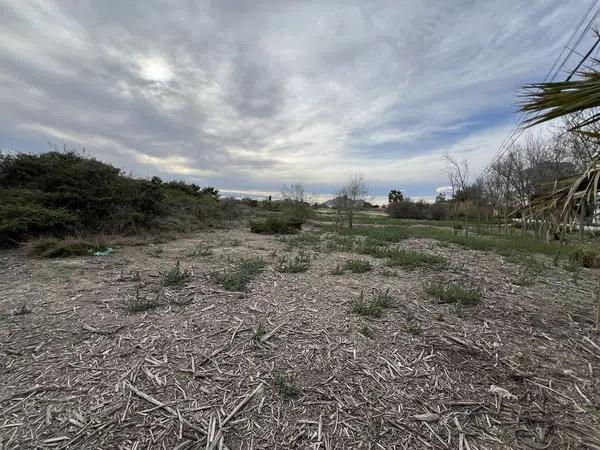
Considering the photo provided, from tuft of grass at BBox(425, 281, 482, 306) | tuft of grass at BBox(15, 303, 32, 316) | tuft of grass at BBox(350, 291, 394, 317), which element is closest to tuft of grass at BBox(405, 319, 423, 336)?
tuft of grass at BBox(350, 291, 394, 317)

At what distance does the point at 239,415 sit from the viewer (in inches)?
64.9

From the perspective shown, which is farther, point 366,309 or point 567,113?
point 366,309

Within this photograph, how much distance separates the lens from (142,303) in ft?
9.80

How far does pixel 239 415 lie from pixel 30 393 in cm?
143

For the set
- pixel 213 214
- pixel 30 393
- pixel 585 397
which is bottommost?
pixel 585 397

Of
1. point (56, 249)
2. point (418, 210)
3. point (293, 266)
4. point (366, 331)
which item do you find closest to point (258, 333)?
point (366, 331)

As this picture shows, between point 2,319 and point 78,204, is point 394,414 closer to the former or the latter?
point 2,319

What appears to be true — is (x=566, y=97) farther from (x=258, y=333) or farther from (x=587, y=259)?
(x=587, y=259)

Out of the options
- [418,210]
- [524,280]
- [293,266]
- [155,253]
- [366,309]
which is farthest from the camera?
[418,210]

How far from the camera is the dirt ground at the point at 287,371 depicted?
1550 millimetres

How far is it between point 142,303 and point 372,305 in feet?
8.62

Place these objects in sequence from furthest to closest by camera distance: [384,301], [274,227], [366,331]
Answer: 1. [274,227]
2. [384,301]
3. [366,331]

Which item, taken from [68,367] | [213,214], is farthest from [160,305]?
[213,214]

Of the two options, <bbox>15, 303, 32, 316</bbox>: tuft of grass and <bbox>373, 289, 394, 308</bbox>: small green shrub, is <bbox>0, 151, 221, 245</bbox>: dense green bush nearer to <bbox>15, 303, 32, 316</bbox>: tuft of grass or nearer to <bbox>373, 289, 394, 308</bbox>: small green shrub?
<bbox>15, 303, 32, 316</bbox>: tuft of grass
